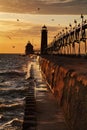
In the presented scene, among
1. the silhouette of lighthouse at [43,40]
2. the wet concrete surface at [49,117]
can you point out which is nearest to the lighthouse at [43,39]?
the silhouette of lighthouse at [43,40]

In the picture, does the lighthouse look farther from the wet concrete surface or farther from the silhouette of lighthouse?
the wet concrete surface

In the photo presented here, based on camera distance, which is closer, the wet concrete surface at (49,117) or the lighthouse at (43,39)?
the wet concrete surface at (49,117)

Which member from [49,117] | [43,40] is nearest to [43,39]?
[43,40]

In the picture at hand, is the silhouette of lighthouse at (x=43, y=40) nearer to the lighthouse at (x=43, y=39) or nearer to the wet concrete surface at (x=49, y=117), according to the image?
the lighthouse at (x=43, y=39)

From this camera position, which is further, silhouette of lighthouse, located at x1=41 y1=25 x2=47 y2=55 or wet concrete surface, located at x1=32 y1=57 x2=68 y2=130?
silhouette of lighthouse, located at x1=41 y1=25 x2=47 y2=55

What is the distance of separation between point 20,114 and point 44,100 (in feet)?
9.31

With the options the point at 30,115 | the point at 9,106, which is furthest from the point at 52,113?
the point at 9,106

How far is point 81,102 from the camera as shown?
7.36 metres

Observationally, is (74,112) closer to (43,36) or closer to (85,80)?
(85,80)

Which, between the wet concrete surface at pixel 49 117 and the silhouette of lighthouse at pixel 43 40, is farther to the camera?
the silhouette of lighthouse at pixel 43 40

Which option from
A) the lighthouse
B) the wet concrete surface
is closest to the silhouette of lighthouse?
the lighthouse

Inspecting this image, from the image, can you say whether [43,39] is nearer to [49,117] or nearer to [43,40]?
[43,40]

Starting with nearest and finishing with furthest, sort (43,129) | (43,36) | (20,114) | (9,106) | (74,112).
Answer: (74,112), (43,129), (20,114), (9,106), (43,36)

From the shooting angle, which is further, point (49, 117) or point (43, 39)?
point (43, 39)
